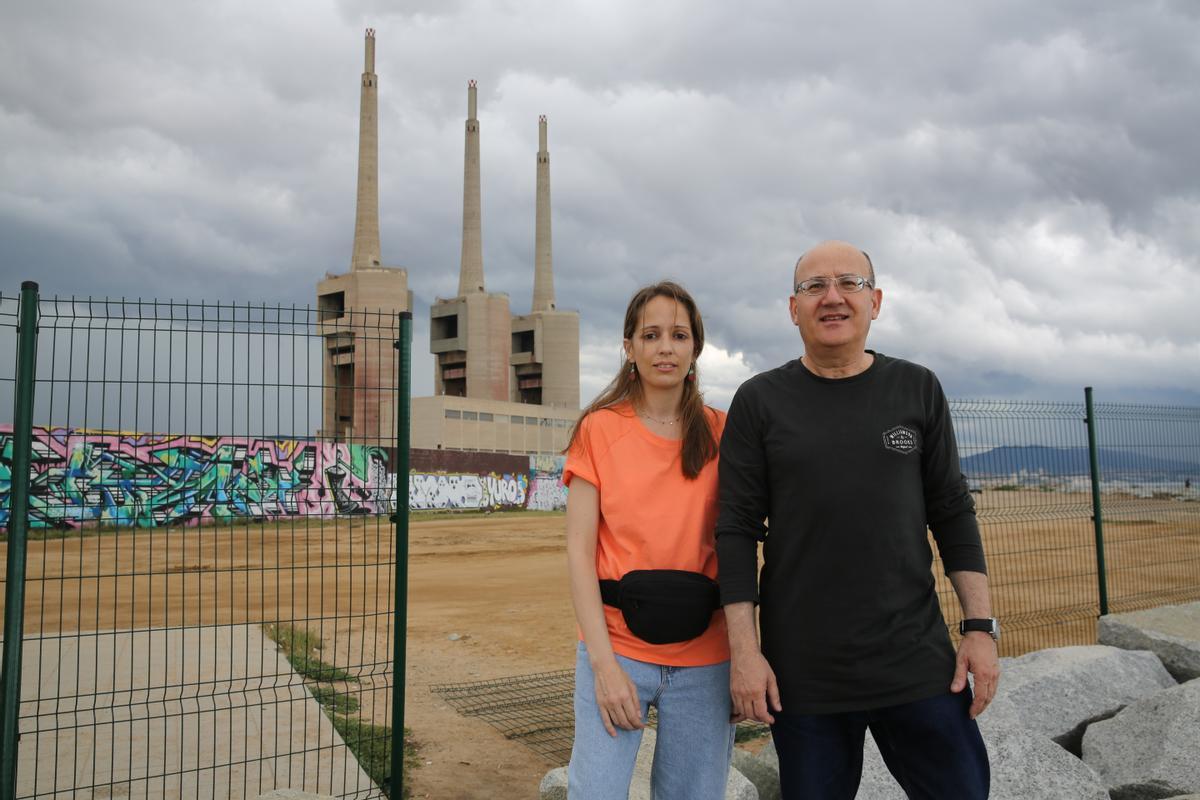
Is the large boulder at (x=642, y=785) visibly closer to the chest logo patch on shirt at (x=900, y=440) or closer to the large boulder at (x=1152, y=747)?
the chest logo patch on shirt at (x=900, y=440)

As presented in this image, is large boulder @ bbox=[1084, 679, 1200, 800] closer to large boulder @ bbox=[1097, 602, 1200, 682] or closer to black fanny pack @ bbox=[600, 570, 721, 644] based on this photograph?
large boulder @ bbox=[1097, 602, 1200, 682]

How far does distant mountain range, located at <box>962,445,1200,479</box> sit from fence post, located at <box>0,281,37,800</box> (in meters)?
7.26

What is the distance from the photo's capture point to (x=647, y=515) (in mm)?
2342

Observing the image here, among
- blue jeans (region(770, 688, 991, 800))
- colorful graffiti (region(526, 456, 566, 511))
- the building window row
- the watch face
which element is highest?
the building window row

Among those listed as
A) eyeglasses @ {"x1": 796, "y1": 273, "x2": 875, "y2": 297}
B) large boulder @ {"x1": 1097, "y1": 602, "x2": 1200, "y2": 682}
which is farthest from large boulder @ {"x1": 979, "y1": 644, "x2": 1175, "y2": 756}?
eyeglasses @ {"x1": 796, "y1": 273, "x2": 875, "y2": 297}

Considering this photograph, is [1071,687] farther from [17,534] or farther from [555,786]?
[17,534]

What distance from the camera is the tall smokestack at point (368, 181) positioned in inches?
2589

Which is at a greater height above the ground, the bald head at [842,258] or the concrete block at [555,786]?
the bald head at [842,258]

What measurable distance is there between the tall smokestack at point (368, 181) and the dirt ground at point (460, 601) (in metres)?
47.2

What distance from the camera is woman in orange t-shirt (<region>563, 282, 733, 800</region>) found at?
227cm

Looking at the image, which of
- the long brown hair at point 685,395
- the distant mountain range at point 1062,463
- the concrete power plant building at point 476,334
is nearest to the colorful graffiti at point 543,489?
the concrete power plant building at point 476,334

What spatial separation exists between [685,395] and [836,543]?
2.09 ft

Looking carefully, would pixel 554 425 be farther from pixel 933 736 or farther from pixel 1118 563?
pixel 933 736

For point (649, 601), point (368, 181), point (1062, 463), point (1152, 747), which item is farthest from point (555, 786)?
point (368, 181)
